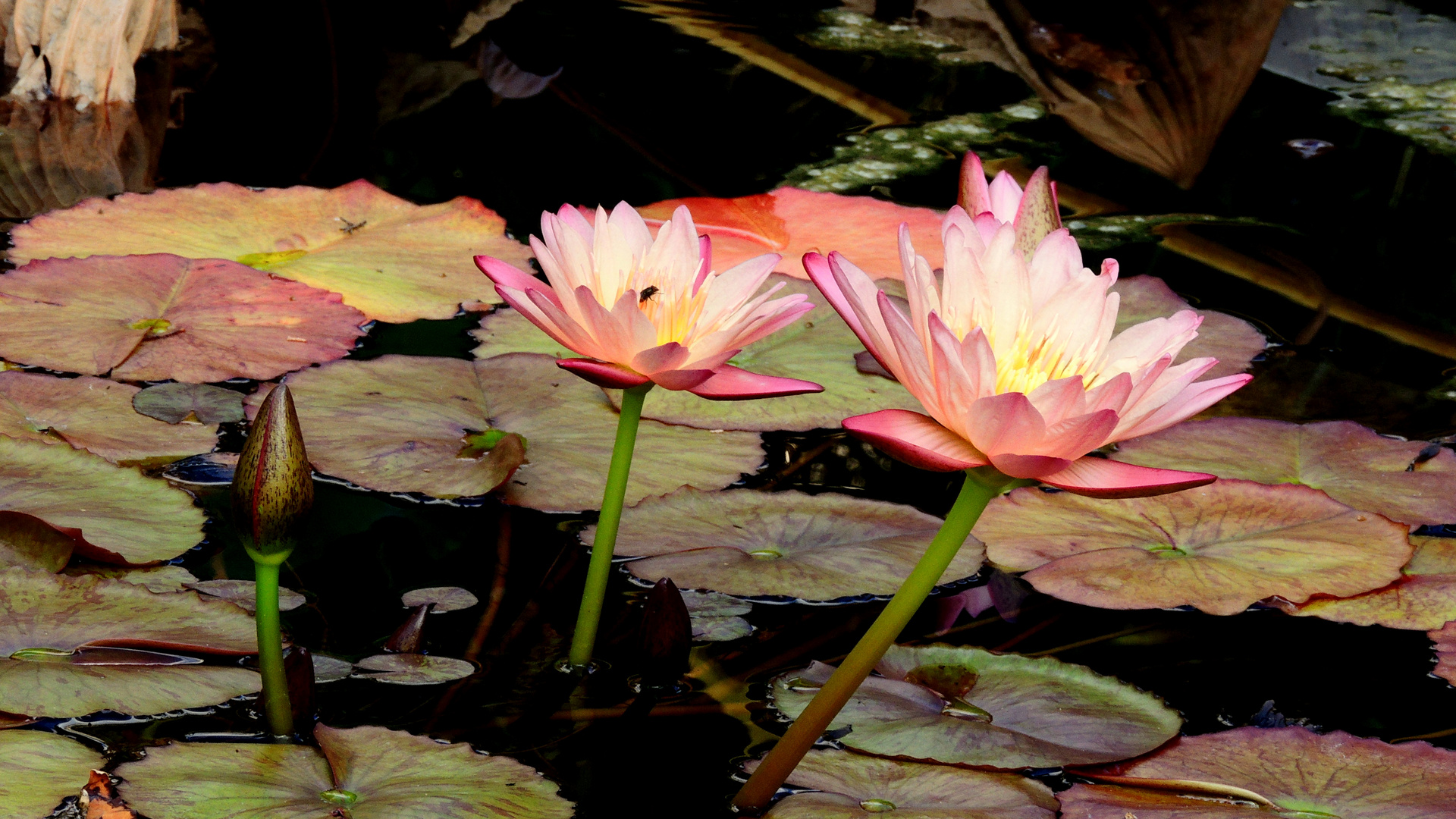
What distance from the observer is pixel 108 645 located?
1.08 meters

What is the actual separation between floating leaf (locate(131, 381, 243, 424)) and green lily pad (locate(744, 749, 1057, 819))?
964 millimetres

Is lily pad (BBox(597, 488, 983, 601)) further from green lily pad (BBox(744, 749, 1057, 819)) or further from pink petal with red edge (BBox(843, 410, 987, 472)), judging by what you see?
pink petal with red edge (BBox(843, 410, 987, 472))

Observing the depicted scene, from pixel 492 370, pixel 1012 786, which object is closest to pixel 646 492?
pixel 492 370

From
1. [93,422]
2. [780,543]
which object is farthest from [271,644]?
[93,422]

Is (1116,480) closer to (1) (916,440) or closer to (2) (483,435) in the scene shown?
(1) (916,440)

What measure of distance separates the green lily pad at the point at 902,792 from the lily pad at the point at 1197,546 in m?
0.36

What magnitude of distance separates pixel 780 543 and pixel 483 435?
17.6 inches

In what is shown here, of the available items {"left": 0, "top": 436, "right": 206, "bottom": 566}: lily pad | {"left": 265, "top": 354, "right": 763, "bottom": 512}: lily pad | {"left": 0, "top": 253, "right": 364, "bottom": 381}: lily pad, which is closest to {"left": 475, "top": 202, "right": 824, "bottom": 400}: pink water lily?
{"left": 265, "top": 354, "right": 763, "bottom": 512}: lily pad

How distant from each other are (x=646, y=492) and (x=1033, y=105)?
262 centimetres

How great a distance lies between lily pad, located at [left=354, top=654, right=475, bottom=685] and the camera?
112 centimetres

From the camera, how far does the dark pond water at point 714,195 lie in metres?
1.13

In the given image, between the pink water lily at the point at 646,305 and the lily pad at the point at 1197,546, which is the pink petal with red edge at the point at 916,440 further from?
the lily pad at the point at 1197,546

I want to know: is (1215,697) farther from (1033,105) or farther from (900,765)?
(1033,105)

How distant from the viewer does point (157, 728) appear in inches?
40.3
